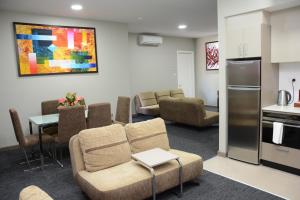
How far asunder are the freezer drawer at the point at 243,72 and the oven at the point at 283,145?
0.52 metres

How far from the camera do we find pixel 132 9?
4.64 meters

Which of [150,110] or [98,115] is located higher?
[98,115]

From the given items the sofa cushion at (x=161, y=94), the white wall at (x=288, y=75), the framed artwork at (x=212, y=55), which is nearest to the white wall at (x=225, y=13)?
the white wall at (x=288, y=75)

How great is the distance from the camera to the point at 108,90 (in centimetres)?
580

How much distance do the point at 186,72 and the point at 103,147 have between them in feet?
23.0

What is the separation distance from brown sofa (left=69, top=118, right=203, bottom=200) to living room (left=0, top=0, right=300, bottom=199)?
1cm

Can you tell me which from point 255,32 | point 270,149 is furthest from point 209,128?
point 255,32

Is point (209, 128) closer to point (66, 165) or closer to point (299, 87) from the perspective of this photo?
point (299, 87)

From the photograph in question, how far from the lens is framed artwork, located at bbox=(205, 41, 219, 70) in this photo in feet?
28.2

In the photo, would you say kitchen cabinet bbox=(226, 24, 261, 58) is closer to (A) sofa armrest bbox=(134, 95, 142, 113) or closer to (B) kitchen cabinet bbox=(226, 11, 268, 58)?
(B) kitchen cabinet bbox=(226, 11, 268, 58)

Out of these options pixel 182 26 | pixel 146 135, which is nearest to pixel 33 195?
pixel 146 135

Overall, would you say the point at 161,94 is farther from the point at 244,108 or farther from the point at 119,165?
the point at 119,165

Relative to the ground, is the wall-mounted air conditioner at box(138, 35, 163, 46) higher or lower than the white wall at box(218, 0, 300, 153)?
higher

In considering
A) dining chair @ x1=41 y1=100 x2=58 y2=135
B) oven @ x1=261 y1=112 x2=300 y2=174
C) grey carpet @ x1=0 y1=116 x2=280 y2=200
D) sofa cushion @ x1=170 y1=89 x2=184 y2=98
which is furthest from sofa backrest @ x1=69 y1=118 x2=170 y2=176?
sofa cushion @ x1=170 y1=89 x2=184 y2=98
